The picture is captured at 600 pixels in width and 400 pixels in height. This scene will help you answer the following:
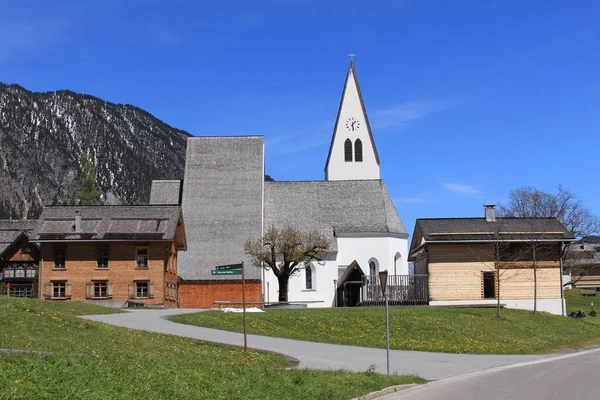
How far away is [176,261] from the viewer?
59781 millimetres

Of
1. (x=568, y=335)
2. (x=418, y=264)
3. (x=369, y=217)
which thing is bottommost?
(x=568, y=335)

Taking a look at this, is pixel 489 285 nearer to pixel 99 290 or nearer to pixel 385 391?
pixel 99 290

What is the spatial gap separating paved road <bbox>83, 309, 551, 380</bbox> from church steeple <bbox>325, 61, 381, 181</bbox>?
170 ft

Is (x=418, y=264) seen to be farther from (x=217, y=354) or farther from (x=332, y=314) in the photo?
(x=217, y=354)

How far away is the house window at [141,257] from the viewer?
52344 millimetres

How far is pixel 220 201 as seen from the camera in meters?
67.1

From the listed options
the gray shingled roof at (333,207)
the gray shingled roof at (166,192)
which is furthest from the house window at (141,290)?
the gray shingled roof at (166,192)

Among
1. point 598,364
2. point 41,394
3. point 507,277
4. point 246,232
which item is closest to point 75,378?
point 41,394

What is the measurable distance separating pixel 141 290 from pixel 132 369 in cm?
3893

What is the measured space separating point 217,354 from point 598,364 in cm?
1208

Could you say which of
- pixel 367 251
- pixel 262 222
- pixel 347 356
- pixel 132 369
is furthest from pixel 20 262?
pixel 132 369

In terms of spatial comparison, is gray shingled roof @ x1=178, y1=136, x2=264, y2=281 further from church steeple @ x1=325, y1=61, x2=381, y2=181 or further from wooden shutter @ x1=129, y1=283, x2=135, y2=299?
church steeple @ x1=325, y1=61, x2=381, y2=181

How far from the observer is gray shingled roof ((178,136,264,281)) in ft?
206

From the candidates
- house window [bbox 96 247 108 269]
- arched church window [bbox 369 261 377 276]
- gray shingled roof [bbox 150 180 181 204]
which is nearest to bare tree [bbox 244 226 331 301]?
house window [bbox 96 247 108 269]
